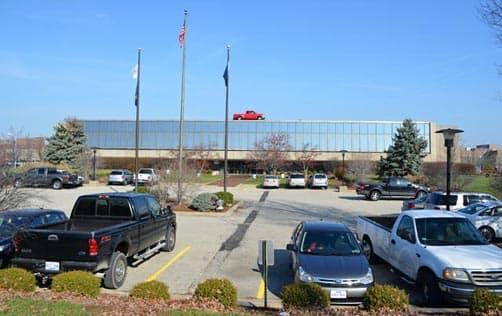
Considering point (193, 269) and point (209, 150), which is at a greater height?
point (209, 150)

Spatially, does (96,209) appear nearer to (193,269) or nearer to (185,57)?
(193,269)

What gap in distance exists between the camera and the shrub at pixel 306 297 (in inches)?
252

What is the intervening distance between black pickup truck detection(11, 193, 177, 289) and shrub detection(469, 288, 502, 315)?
640 centimetres

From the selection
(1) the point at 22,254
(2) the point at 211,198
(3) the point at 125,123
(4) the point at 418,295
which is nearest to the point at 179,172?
(2) the point at 211,198

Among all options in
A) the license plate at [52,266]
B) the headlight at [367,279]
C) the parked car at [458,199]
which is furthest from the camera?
the parked car at [458,199]

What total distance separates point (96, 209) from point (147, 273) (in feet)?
6.40

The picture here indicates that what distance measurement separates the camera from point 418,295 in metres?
8.39

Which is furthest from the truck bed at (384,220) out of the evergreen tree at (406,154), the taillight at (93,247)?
the evergreen tree at (406,154)

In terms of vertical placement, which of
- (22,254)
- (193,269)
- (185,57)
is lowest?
(193,269)

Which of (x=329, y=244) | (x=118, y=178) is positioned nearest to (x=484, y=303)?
(x=329, y=244)

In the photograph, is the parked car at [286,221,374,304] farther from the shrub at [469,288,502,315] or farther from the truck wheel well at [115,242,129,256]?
the truck wheel well at [115,242,129,256]

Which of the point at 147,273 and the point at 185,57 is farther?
the point at 185,57

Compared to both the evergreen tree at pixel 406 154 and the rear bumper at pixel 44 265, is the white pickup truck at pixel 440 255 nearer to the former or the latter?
the rear bumper at pixel 44 265

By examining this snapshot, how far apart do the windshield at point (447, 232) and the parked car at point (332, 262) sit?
4.54 feet
